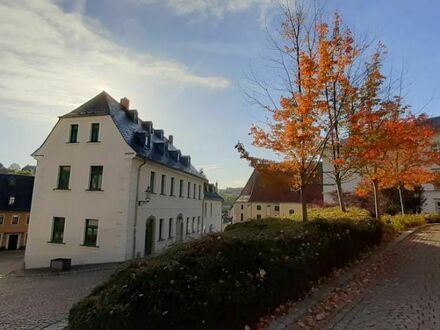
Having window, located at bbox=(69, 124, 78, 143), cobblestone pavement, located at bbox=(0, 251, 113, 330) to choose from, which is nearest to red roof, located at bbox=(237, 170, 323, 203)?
window, located at bbox=(69, 124, 78, 143)

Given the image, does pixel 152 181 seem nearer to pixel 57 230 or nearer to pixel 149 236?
pixel 149 236

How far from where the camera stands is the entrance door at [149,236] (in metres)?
23.0

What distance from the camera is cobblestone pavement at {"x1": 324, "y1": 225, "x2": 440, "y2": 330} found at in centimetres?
589

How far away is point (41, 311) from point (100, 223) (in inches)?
420

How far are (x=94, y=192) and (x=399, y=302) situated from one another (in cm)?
1854

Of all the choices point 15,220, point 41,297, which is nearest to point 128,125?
point 41,297

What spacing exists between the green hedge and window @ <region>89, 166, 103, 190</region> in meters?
16.8

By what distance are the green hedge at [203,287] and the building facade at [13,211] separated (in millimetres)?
49088

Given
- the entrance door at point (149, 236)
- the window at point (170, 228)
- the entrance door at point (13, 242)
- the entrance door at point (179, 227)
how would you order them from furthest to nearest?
the entrance door at point (13, 242)
the entrance door at point (179, 227)
the window at point (170, 228)
the entrance door at point (149, 236)

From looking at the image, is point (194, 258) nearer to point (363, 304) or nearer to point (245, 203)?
point (363, 304)

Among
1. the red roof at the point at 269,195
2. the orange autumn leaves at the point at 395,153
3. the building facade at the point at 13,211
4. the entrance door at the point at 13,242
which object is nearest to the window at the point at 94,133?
the orange autumn leaves at the point at 395,153

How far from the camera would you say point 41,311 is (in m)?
10.3

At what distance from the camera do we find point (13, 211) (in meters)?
46.7

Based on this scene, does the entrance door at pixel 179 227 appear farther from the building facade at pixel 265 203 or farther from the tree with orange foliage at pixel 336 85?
the building facade at pixel 265 203
